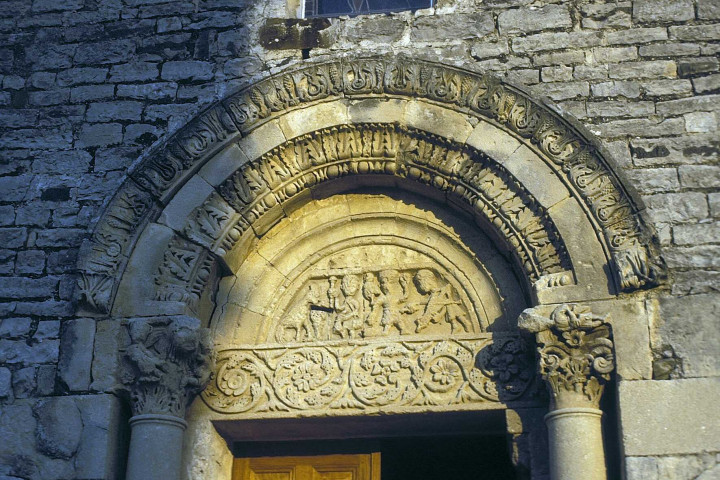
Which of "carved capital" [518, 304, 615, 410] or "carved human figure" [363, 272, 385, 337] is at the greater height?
"carved human figure" [363, 272, 385, 337]

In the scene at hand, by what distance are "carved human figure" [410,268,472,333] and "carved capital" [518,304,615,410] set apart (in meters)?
0.77

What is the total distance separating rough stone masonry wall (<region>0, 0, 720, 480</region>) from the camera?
6.14 metres

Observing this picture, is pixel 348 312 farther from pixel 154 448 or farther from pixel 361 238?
pixel 154 448

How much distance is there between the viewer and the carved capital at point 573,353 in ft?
19.3

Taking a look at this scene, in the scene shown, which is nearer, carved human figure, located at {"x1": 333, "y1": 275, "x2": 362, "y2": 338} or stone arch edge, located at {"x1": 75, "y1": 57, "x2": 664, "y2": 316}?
stone arch edge, located at {"x1": 75, "y1": 57, "x2": 664, "y2": 316}

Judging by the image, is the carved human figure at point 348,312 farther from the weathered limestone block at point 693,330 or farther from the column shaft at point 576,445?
the weathered limestone block at point 693,330

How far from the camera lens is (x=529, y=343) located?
20.5 ft

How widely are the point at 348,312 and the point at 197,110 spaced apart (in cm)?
168


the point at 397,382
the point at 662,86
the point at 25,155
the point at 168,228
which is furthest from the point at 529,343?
the point at 25,155

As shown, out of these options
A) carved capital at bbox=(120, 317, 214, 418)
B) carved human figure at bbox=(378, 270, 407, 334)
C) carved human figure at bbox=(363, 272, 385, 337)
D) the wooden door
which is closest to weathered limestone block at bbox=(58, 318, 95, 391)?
carved capital at bbox=(120, 317, 214, 418)

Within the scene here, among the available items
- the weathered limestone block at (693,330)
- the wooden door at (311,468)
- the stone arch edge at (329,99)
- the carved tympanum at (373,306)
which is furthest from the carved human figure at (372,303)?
the weathered limestone block at (693,330)

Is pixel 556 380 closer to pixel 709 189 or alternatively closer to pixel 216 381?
pixel 709 189

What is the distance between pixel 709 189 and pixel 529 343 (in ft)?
4.63

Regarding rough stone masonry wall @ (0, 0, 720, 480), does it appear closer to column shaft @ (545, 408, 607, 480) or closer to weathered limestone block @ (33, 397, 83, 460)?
weathered limestone block @ (33, 397, 83, 460)
